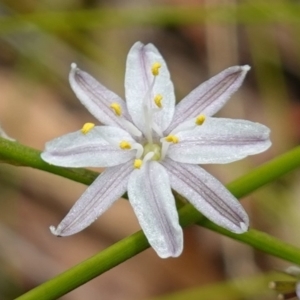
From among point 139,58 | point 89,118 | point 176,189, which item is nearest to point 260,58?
point 89,118

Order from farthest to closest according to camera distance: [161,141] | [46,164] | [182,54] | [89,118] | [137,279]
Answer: [182,54]
[89,118]
[137,279]
[161,141]
[46,164]

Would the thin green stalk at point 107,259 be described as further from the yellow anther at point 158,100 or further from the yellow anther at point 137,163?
the yellow anther at point 158,100

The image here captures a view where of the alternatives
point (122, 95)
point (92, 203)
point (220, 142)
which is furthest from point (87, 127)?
point (122, 95)

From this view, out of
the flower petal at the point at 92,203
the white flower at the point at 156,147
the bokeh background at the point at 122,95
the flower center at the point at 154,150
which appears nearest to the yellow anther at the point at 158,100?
the white flower at the point at 156,147

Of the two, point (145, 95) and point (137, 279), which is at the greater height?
point (145, 95)

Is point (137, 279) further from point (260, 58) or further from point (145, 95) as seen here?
point (145, 95)

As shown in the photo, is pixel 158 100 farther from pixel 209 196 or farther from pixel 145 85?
pixel 209 196

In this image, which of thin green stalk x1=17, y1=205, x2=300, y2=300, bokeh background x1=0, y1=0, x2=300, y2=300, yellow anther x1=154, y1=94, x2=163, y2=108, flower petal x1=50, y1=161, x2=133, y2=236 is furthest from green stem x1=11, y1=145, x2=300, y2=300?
bokeh background x1=0, y1=0, x2=300, y2=300
